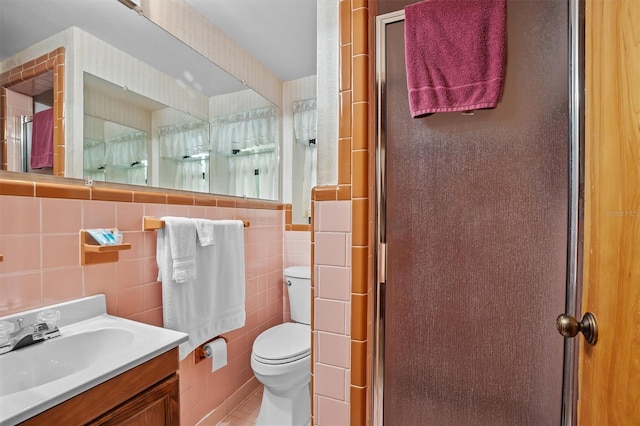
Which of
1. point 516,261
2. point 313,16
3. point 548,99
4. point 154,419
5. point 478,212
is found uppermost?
point 313,16

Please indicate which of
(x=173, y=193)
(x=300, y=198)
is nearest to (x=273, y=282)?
(x=300, y=198)

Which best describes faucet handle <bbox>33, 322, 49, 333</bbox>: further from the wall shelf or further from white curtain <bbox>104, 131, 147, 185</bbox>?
white curtain <bbox>104, 131, 147, 185</bbox>

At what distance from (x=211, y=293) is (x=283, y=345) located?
529 mm

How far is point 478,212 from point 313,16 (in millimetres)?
1563

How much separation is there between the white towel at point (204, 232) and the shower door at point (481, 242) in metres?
0.91

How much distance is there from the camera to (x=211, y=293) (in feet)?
5.16

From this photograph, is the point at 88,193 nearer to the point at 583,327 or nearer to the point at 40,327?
the point at 40,327

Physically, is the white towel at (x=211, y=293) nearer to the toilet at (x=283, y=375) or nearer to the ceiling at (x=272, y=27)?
the toilet at (x=283, y=375)

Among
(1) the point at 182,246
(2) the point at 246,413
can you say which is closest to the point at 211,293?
(1) the point at 182,246

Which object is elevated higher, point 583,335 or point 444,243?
point 444,243

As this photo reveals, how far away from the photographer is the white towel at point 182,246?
1353 millimetres

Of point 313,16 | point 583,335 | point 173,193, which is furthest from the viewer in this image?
point 313,16

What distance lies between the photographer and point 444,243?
0.99 meters

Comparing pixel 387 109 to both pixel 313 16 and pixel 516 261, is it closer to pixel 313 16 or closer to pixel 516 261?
pixel 516 261
